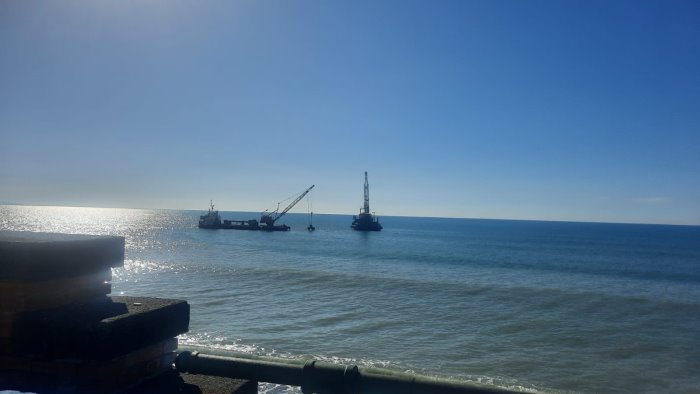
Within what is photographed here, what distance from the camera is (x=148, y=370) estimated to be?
2.10 m

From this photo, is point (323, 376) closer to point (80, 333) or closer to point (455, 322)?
point (80, 333)

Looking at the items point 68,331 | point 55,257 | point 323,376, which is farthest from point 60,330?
point 323,376

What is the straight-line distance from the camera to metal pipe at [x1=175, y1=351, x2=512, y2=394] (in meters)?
1.90

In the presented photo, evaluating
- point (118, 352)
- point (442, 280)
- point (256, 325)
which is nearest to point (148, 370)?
point (118, 352)

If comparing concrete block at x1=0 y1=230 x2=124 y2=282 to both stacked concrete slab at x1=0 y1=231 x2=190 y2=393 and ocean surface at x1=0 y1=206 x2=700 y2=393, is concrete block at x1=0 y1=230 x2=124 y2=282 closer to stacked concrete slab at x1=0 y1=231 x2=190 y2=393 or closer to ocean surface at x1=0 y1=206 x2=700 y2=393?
stacked concrete slab at x1=0 y1=231 x2=190 y2=393

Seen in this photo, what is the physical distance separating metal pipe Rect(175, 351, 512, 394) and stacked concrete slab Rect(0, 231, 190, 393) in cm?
30

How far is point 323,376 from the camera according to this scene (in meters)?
2.01

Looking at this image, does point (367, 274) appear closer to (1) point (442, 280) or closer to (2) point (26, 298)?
(1) point (442, 280)

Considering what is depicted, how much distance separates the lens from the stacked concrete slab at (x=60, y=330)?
1.83m

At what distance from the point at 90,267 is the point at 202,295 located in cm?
2468

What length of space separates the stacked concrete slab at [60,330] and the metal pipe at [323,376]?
0.98 ft

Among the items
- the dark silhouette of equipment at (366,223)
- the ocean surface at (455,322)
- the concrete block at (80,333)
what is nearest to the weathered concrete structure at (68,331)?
the concrete block at (80,333)

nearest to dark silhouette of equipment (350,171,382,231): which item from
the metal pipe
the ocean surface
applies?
the ocean surface

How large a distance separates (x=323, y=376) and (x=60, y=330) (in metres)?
1.10
